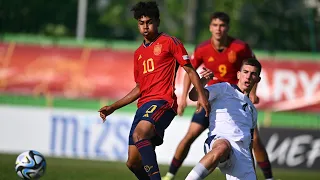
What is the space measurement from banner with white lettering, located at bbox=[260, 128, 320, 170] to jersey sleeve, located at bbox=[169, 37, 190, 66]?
330 inches

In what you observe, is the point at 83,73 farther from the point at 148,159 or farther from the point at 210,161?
the point at 210,161

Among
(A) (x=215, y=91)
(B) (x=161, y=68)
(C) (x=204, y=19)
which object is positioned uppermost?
(B) (x=161, y=68)

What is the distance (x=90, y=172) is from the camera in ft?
48.5

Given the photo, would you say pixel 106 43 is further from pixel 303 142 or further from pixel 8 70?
pixel 303 142

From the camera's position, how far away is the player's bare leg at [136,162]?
396 inches

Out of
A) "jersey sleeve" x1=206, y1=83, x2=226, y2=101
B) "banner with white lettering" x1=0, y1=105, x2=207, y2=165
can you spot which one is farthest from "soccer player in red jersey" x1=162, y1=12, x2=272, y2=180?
"banner with white lettering" x1=0, y1=105, x2=207, y2=165

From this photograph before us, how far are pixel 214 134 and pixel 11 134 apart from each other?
11.3m

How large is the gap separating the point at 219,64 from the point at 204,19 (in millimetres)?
29938

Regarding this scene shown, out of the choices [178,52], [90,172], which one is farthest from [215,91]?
[90,172]

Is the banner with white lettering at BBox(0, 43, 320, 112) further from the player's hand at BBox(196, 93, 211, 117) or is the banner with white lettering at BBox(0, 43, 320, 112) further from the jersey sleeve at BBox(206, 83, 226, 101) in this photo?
the player's hand at BBox(196, 93, 211, 117)

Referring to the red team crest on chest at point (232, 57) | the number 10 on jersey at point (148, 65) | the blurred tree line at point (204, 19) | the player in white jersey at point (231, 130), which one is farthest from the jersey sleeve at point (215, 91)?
the blurred tree line at point (204, 19)

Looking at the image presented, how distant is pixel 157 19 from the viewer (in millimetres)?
10109

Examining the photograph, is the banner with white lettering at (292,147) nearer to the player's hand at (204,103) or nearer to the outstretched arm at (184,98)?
the outstretched arm at (184,98)

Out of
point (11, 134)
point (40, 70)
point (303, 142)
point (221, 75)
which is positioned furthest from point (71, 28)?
point (221, 75)
